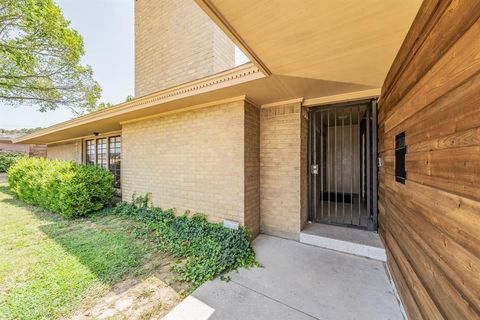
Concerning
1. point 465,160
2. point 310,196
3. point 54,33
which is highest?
point 54,33

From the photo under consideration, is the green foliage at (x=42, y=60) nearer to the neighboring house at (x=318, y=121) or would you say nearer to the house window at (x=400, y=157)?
the neighboring house at (x=318, y=121)

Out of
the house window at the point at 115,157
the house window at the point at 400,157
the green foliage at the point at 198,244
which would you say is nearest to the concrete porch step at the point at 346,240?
the green foliage at the point at 198,244

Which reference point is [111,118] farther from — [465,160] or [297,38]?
[465,160]

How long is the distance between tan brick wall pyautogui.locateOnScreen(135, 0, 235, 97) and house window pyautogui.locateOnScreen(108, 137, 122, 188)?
2.18 m

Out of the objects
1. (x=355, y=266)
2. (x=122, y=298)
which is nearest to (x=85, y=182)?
(x=122, y=298)

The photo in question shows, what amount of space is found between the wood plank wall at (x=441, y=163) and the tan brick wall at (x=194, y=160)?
228 centimetres

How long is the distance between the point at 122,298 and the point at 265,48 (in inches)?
130

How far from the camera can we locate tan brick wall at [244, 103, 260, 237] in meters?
3.54

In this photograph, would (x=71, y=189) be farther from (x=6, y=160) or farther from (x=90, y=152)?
(x=6, y=160)

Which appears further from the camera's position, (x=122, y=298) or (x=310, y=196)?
(x=310, y=196)

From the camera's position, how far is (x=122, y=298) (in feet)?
7.44

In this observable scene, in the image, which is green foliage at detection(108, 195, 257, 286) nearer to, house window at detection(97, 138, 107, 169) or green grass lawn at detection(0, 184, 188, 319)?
green grass lawn at detection(0, 184, 188, 319)

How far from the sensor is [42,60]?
29.8 ft

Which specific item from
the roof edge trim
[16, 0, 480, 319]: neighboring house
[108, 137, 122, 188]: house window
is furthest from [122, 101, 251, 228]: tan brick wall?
[108, 137, 122, 188]: house window
